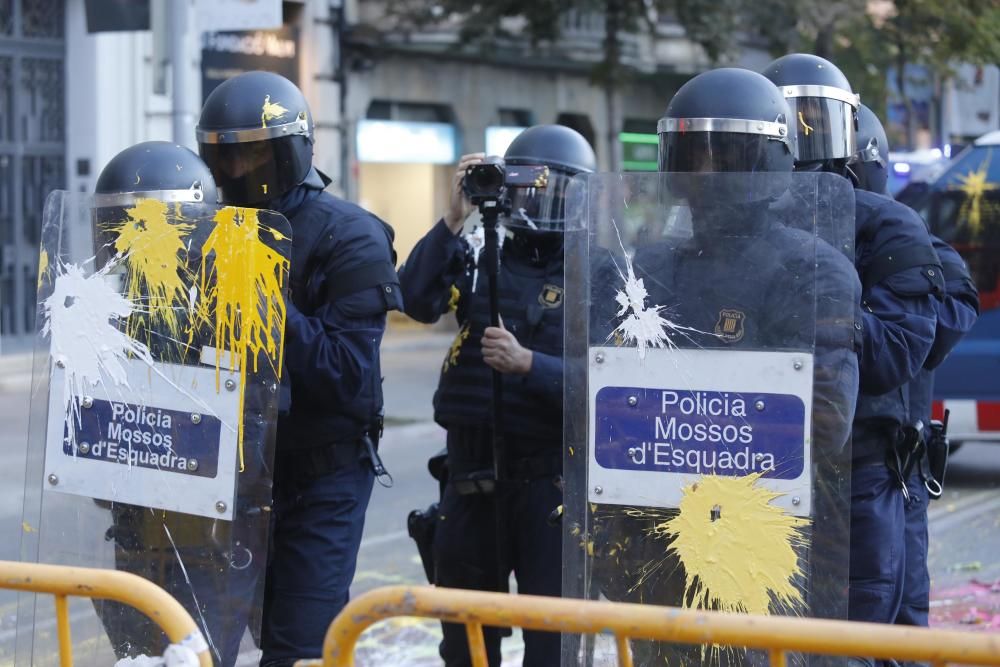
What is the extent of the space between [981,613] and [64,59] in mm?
11758

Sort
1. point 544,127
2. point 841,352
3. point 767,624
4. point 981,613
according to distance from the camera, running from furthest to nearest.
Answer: point 981,613 → point 544,127 → point 841,352 → point 767,624

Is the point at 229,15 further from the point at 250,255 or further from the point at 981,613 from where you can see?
the point at 250,255

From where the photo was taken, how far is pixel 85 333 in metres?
3.04

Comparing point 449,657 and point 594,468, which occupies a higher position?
point 594,468

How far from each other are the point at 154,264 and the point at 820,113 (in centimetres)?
170

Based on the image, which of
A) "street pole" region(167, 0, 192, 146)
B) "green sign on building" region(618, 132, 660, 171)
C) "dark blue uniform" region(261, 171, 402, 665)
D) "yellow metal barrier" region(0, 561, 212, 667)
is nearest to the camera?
"yellow metal barrier" region(0, 561, 212, 667)

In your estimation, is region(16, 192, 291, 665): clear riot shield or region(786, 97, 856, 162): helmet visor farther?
region(786, 97, 856, 162): helmet visor

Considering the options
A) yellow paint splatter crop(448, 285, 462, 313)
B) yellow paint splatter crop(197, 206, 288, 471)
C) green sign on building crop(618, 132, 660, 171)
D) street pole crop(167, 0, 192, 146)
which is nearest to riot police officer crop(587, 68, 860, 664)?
yellow paint splatter crop(197, 206, 288, 471)

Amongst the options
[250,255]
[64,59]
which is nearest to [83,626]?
[250,255]

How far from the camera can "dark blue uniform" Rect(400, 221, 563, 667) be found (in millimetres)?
3799

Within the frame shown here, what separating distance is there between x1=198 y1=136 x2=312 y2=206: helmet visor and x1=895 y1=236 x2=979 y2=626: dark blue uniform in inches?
66.1

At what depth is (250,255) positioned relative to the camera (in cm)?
293

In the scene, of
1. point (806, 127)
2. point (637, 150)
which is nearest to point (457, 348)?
point (806, 127)

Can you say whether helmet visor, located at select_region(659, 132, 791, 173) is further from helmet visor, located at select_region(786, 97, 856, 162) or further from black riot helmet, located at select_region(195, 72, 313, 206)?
black riot helmet, located at select_region(195, 72, 313, 206)
